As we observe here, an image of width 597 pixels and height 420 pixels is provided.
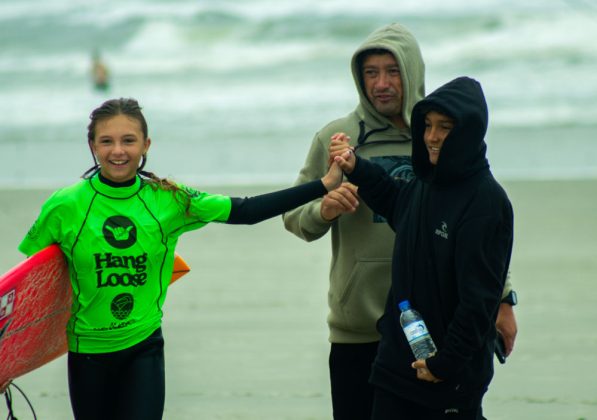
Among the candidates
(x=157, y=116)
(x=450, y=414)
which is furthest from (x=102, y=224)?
(x=157, y=116)

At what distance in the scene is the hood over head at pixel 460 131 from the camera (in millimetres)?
3361

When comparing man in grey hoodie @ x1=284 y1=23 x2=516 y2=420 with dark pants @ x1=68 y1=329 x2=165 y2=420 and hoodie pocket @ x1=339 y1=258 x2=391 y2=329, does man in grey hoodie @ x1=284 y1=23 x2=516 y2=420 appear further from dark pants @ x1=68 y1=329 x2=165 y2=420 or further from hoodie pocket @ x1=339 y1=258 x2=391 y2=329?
dark pants @ x1=68 y1=329 x2=165 y2=420

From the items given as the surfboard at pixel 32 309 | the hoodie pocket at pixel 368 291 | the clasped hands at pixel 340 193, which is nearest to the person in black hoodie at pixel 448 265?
the clasped hands at pixel 340 193

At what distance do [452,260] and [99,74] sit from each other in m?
25.5

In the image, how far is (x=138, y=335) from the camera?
151 inches

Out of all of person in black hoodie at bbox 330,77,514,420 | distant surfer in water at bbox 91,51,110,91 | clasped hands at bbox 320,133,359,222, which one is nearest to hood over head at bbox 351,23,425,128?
clasped hands at bbox 320,133,359,222

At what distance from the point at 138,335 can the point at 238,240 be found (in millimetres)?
6418

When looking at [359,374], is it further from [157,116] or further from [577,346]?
[157,116]

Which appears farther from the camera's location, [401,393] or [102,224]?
[102,224]

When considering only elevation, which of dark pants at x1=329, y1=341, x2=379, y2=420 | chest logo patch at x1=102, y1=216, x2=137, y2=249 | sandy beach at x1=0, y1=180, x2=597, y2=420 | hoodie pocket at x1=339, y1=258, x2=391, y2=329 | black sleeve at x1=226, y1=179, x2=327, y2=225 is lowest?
sandy beach at x1=0, y1=180, x2=597, y2=420

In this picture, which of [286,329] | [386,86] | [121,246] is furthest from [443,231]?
[286,329]

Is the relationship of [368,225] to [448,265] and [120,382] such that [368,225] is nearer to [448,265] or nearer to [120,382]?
[448,265]

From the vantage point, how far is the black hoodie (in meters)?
3.27

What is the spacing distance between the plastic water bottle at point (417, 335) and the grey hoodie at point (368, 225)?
637mm
